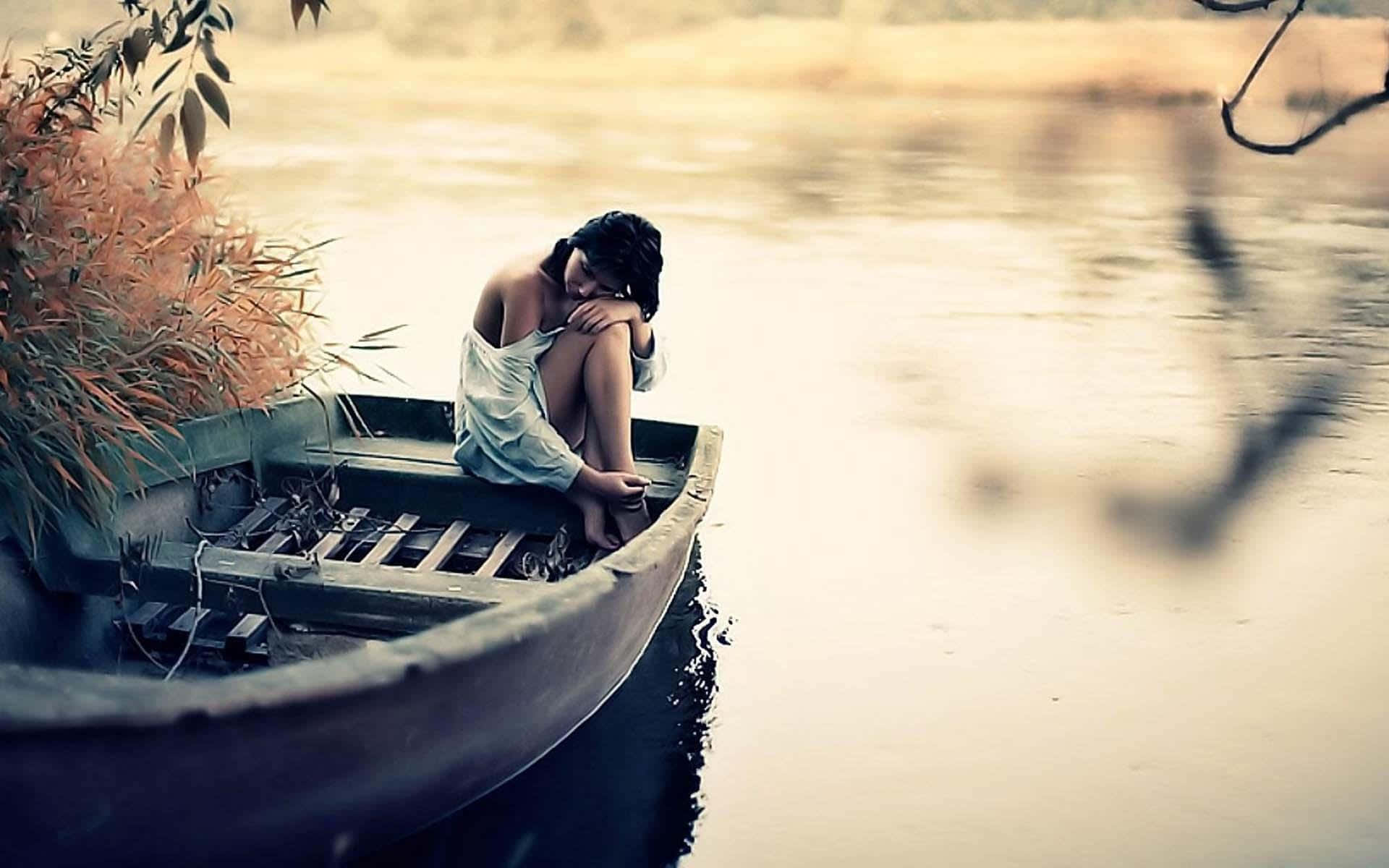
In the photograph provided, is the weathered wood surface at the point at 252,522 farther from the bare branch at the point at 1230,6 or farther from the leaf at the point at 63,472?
the bare branch at the point at 1230,6

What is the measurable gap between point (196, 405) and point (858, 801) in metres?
1.35

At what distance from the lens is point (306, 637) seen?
2.34m

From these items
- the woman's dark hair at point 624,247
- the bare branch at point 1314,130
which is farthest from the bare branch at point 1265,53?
the woman's dark hair at point 624,247

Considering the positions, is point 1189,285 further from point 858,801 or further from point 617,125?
point 617,125

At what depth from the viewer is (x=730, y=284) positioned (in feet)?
22.8

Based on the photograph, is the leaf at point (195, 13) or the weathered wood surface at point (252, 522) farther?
the weathered wood surface at point (252, 522)

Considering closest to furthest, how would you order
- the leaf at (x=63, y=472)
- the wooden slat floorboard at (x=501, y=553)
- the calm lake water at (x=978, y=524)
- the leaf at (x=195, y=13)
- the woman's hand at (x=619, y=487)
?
the leaf at (x=195, y=13)
the leaf at (x=63, y=472)
the calm lake water at (x=978, y=524)
the wooden slat floorboard at (x=501, y=553)
the woman's hand at (x=619, y=487)

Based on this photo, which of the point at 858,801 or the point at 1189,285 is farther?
the point at 1189,285

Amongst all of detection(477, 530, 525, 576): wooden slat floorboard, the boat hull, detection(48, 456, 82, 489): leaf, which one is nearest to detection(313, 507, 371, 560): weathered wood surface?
detection(477, 530, 525, 576): wooden slat floorboard

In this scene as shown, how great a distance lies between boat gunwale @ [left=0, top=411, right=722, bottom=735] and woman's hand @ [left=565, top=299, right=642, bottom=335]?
0.71 metres

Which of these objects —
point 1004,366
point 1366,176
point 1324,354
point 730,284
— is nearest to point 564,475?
point 1004,366

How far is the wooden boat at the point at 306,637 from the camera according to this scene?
1.57 metres

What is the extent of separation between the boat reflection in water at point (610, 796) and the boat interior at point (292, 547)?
279 millimetres

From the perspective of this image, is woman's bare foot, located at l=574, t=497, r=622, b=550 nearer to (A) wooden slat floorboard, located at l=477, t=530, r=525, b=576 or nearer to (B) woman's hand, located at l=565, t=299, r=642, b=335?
(A) wooden slat floorboard, located at l=477, t=530, r=525, b=576
